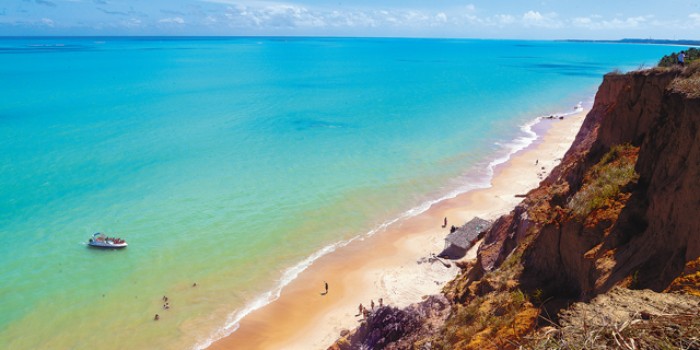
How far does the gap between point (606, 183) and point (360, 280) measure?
15941 millimetres

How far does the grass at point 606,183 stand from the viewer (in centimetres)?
1171

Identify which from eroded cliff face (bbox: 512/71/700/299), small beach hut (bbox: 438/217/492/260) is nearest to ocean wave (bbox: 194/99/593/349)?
small beach hut (bbox: 438/217/492/260)

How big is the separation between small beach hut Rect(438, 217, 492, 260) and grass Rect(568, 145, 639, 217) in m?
11.8

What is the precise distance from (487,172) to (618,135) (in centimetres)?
2869

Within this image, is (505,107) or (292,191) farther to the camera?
(505,107)

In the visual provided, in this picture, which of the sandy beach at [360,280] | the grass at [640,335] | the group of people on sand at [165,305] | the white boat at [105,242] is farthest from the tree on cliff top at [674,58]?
the white boat at [105,242]

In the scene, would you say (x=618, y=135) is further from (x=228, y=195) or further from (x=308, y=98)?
(x=308, y=98)

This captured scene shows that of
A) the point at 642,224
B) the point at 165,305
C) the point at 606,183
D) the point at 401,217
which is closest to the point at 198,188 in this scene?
the point at 165,305

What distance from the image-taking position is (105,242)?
1156 inches

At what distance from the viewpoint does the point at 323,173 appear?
44094mm

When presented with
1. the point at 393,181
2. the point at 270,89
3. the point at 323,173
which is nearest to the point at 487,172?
the point at 393,181

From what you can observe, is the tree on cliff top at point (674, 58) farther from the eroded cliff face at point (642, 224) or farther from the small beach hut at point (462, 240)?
the small beach hut at point (462, 240)

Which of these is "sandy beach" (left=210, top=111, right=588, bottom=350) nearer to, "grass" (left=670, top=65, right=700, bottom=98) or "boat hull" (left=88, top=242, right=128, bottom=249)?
"boat hull" (left=88, top=242, right=128, bottom=249)

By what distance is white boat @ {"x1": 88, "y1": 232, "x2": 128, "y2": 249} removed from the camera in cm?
2920
